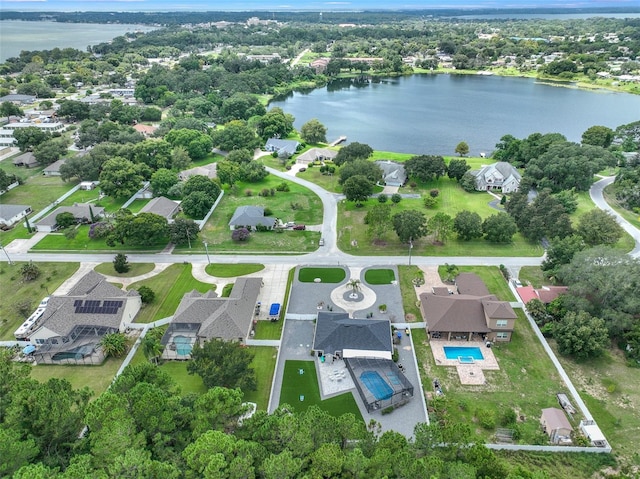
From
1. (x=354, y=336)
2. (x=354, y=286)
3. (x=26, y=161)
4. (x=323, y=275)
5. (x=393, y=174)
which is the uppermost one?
(x=393, y=174)

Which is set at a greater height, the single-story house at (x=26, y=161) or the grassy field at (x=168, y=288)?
the single-story house at (x=26, y=161)

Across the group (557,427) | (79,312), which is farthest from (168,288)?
(557,427)

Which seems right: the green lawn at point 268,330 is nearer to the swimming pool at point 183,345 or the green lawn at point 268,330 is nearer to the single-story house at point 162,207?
the swimming pool at point 183,345

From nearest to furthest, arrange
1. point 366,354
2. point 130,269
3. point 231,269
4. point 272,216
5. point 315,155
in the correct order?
point 366,354, point 231,269, point 130,269, point 272,216, point 315,155

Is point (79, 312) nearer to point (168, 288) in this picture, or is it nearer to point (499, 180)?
point (168, 288)

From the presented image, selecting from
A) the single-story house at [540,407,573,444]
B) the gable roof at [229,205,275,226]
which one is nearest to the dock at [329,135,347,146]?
the gable roof at [229,205,275,226]

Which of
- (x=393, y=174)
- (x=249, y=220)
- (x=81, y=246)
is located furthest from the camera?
(x=393, y=174)

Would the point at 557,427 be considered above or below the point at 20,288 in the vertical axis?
above

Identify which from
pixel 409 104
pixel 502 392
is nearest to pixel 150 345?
pixel 502 392

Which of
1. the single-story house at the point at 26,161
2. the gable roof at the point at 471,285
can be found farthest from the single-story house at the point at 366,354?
the single-story house at the point at 26,161
